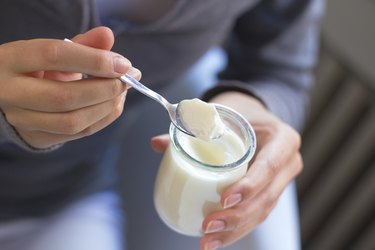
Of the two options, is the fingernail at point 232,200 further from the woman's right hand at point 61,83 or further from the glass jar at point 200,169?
the woman's right hand at point 61,83

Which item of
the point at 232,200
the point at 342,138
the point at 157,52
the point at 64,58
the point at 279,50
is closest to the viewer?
the point at 64,58

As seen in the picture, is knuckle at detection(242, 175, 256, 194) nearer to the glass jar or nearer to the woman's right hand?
the glass jar

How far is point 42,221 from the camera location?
743mm

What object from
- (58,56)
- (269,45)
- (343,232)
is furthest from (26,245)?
(343,232)

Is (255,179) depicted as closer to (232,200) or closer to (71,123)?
(232,200)

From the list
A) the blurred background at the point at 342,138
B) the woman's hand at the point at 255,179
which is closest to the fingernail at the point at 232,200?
the woman's hand at the point at 255,179

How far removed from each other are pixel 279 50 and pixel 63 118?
1.63 feet

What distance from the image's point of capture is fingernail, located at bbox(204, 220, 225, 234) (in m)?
0.54

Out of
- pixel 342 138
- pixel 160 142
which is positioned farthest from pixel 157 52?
pixel 342 138

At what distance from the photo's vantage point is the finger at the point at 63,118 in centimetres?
46

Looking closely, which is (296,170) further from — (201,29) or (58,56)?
(58,56)

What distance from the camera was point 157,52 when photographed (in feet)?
2.25

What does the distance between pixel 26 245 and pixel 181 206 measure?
0.86 feet

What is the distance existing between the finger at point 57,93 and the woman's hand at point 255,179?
0.53ft
